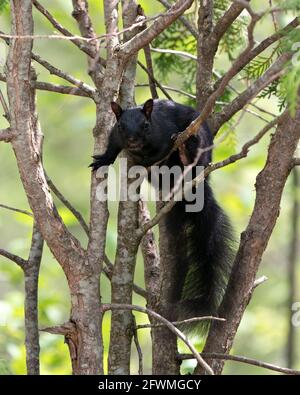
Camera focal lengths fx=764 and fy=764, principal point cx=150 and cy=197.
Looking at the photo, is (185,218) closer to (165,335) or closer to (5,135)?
(165,335)

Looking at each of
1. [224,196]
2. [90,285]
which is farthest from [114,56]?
[224,196]

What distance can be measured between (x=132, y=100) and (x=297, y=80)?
6.43 ft

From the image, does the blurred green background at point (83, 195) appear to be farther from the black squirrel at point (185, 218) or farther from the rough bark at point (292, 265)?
the black squirrel at point (185, 218)

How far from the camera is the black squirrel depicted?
157 inches

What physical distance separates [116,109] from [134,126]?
0.23m

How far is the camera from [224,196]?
794 cm

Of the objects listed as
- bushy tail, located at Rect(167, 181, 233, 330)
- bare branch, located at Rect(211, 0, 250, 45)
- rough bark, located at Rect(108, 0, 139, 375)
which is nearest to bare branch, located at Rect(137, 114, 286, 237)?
rough bark, located at Rect(108, 0, 139, 375)

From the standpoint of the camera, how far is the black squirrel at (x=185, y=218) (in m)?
3.98

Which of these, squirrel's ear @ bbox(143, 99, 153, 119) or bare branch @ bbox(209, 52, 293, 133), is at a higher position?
squirrel's ear @ bbox(143, 99, 153, 119)

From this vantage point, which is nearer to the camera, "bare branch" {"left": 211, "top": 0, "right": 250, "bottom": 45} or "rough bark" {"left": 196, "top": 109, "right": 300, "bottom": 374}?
"rough bark" {"left": 196, "top": 109, "right": 300, "bottom": 374}

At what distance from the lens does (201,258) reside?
4.19m

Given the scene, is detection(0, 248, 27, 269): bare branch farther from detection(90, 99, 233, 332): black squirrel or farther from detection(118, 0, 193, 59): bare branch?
detection(118, 0, 193, 59): bare branch

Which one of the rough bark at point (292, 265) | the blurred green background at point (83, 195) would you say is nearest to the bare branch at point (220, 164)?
the blurred green background at point (83, 195)
